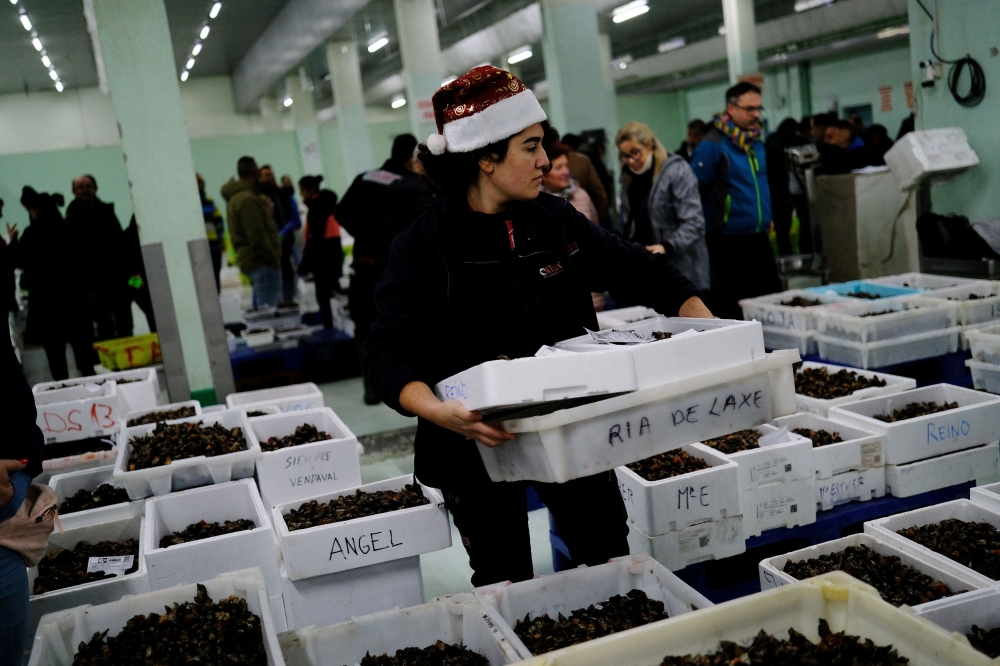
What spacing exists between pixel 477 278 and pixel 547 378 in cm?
42

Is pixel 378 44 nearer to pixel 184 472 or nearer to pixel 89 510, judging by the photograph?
pixel 184 472

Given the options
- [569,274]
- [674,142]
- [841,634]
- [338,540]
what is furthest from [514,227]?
[674,142]

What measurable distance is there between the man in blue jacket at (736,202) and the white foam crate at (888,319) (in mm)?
924

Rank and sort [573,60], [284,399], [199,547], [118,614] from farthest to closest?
[573,60] < [284,399] < [199,547] < [118,614]

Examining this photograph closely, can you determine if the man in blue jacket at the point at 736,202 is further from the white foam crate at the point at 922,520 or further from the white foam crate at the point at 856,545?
the white foam crate at the point at 856,545

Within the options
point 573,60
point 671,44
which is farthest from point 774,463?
point 671,44

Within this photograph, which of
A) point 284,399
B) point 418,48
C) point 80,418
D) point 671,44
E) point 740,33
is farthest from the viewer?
point 671,44

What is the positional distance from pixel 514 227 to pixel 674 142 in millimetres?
24631

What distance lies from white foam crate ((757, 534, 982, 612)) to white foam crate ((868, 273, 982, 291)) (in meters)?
2.91

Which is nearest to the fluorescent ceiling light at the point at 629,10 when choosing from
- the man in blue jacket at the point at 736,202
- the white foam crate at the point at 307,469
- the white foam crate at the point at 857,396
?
the man in blue jacket at the point at 736,202

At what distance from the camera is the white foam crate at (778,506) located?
2834 millimetres

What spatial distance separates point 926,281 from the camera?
5039 mm

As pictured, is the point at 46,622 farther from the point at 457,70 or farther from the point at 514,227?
the point at 457,70

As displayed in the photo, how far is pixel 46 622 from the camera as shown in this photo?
1924 mm
